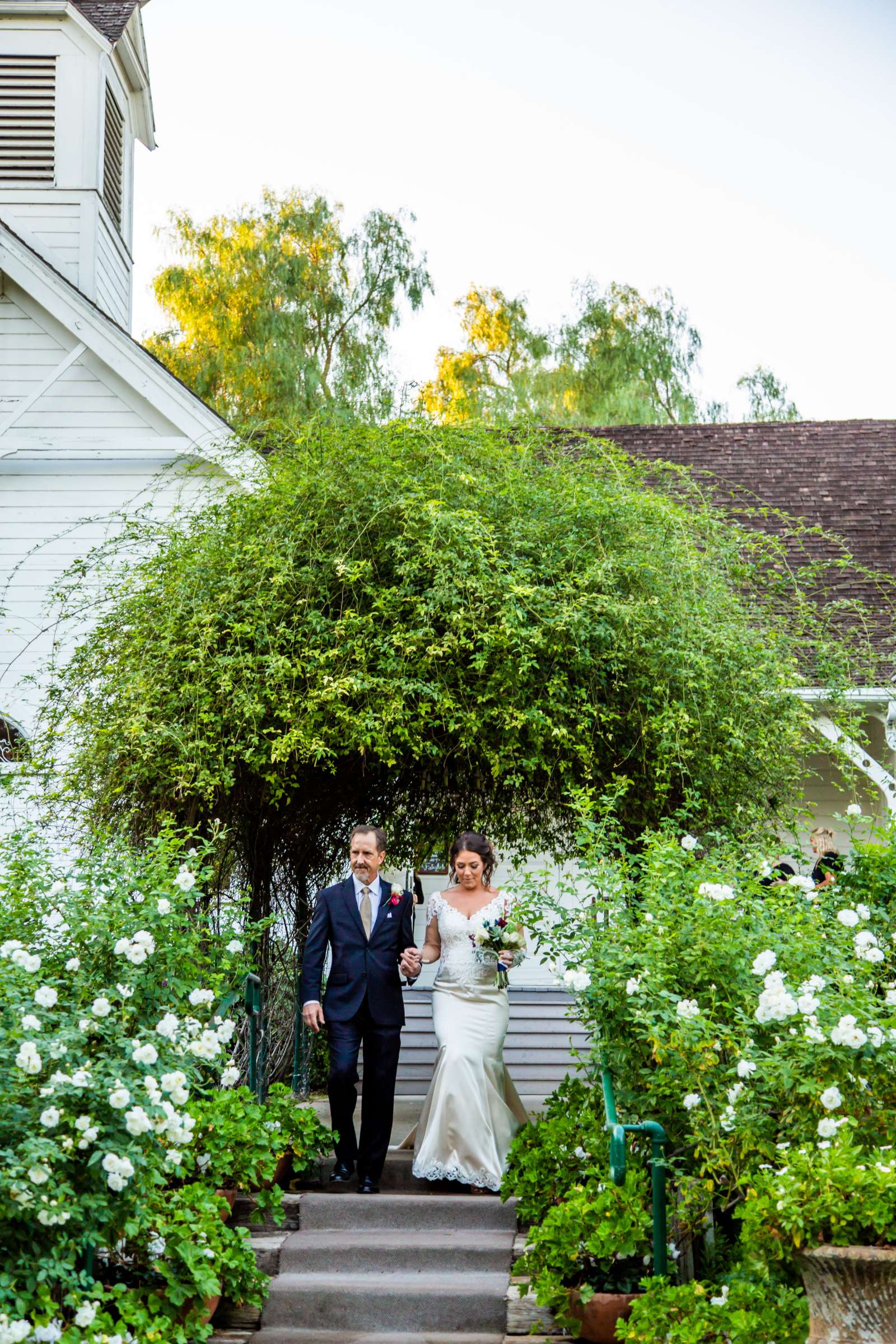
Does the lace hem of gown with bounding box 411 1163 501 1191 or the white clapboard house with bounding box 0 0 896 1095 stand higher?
the white clapboard house with bounding box 0 0 896 1095

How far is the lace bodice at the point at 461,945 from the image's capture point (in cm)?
673

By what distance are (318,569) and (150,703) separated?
1.09 metres

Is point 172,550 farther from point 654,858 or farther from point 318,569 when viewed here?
point 654,858

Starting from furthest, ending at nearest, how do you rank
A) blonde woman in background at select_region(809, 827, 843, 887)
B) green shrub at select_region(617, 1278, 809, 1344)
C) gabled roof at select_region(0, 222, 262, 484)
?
gabled roof at select_region(0, 222, 262, 484) < blonde woman in background at select_region(809, 827, 843, 887) < green shrub at select_region(617, 1278, 809, 1344)

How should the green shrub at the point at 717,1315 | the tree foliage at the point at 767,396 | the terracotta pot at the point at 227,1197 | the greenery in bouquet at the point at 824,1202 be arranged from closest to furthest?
the greenery in bouquet at the point at 824,1202 → the green shrub at the point at 717,1315 → the terracotta pot at the point at 227,1197 → the tree foliage at the point at 767,396

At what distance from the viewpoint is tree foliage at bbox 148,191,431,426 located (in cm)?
2247

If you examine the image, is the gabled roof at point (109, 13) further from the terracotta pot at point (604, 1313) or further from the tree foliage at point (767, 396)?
the tree foliage at point (767, 396)

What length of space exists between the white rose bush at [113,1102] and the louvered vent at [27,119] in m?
8.90

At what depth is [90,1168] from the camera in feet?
13.9

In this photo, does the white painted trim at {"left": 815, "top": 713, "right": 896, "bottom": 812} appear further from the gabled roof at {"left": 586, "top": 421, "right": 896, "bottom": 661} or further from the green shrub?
the green shrub

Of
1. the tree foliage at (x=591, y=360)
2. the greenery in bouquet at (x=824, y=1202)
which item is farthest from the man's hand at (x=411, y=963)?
the tree foliage at (x=591, y=360)

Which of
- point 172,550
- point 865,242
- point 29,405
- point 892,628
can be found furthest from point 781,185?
point 172,550

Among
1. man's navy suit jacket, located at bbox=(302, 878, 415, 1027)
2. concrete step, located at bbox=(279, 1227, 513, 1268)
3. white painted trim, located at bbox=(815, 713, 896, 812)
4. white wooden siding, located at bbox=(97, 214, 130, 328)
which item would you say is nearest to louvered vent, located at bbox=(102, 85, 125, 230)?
white wooden siding, located at bbox=(97, 214, 130, 328)

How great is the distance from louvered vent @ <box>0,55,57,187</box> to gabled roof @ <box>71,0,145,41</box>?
68cm
